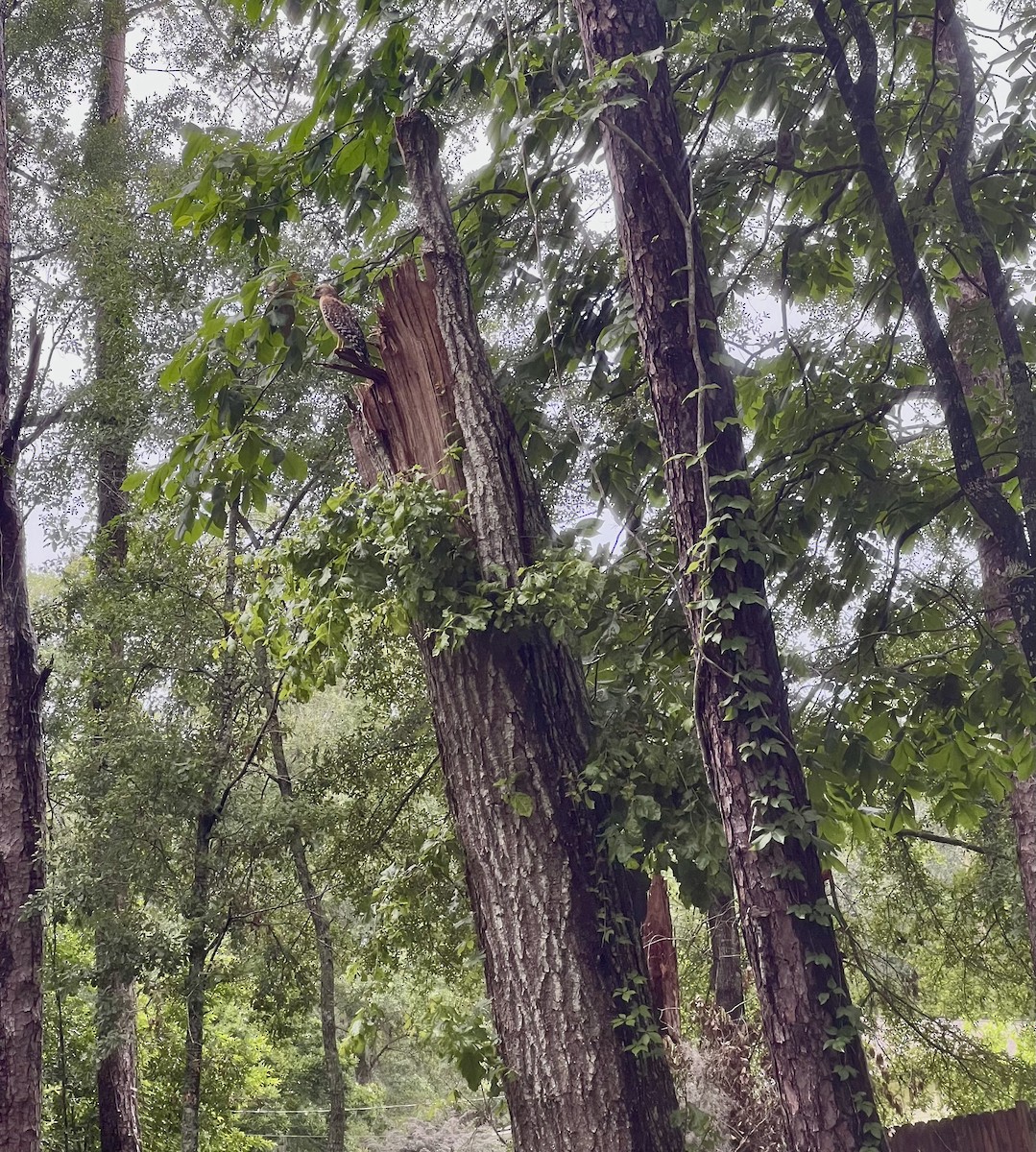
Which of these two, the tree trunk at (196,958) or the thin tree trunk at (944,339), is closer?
the thin tree trunk at (944,339)

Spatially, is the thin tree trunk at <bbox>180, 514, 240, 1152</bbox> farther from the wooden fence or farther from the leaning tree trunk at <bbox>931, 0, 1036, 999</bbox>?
the wooden fence

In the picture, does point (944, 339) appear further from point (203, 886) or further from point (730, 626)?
point (203, 886)

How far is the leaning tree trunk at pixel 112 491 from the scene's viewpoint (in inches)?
260

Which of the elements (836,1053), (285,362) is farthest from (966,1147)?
(285,362)

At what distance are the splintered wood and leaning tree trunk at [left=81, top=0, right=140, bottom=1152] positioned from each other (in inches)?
142

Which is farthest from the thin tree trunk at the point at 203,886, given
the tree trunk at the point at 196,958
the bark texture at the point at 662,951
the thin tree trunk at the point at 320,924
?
the bark texture at the point at 662,951

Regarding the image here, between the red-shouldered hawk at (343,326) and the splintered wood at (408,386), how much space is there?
130mm

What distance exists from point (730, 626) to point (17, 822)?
4028mm

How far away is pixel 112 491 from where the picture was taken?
8.82 m

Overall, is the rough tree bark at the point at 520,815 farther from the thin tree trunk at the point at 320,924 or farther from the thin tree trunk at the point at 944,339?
the thin tree trunk at the point at 320,924

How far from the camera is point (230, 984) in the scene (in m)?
8.48

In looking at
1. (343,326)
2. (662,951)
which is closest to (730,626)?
(343,326)

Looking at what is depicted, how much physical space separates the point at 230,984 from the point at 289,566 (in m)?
6.55

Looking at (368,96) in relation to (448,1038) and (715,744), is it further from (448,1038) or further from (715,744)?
(448,1038)
